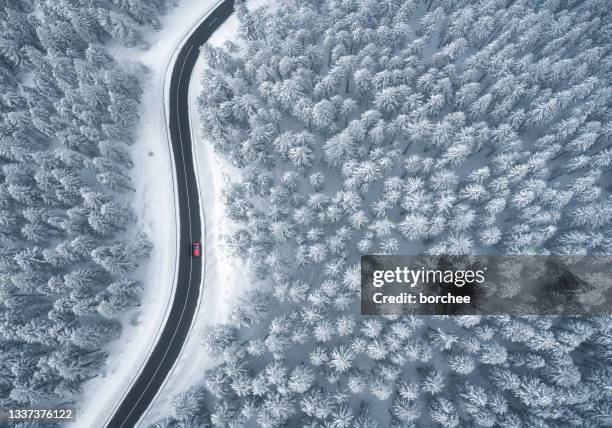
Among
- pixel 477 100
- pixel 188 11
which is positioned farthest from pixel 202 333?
pixel 188 11

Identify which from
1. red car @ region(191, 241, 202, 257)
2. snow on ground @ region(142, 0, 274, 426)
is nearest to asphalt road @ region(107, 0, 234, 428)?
red car @ region(191, 241, 202, 257)

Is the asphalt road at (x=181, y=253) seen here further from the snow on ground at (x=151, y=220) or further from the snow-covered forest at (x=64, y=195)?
the snow-covered forest at (x=64, y=195)

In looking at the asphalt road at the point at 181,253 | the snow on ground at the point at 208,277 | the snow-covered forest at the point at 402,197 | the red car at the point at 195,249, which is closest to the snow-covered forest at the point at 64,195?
the asphalt road at the point at 181,253

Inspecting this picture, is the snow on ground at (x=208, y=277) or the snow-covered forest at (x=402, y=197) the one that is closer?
the snow-covered forest at (x=402, y=197)

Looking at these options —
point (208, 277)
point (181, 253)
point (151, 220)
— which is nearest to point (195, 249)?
point (181, 253)

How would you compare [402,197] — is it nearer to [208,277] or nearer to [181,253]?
[208,277]

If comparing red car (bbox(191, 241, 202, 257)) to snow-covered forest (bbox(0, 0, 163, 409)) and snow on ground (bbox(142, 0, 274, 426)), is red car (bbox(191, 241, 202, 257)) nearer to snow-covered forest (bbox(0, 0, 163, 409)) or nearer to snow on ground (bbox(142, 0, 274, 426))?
snow on ground (bbox(142, 0, 274, 426))
